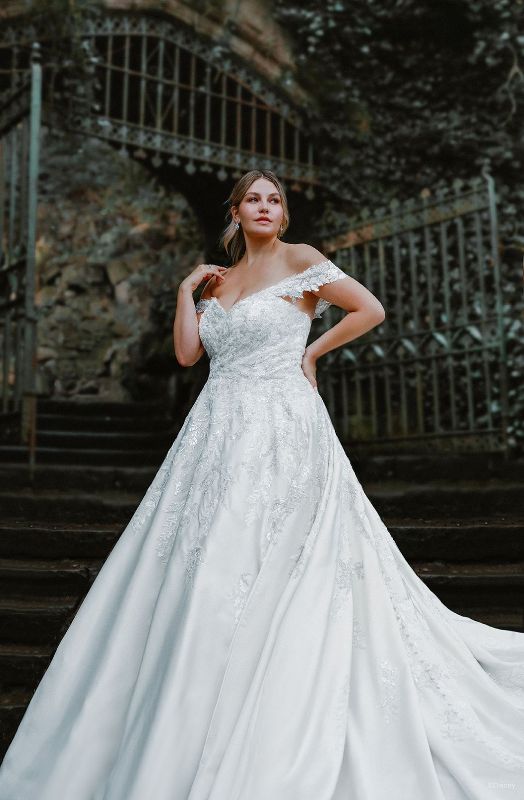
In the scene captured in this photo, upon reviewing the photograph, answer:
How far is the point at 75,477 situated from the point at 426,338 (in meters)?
2.86

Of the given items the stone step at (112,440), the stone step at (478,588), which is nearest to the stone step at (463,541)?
the stone step at (478,588)

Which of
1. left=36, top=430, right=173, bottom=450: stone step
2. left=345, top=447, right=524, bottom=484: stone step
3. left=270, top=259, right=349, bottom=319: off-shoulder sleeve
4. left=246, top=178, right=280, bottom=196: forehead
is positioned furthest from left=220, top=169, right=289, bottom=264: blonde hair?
left=36, top=430, right=173, bottom=450: stone step

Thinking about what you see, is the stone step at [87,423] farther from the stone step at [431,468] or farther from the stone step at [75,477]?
the stone step at [431,468]

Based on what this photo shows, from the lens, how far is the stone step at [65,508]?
3895mm

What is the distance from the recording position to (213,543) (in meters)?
2.08

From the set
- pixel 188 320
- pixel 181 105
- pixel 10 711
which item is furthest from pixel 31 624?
pixel 181 105

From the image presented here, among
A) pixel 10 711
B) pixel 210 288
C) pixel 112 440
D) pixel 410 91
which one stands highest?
pixel 410 91

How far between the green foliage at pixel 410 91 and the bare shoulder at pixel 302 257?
164 inches

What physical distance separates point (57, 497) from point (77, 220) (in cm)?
669

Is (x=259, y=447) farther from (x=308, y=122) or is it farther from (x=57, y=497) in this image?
(x=308, y=122)

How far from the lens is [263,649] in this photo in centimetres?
194

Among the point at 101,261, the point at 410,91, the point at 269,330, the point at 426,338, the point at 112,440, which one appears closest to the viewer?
the point at 269,330

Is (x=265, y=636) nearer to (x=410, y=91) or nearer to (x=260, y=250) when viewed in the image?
(x=260, y=250)

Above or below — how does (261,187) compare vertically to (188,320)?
above
